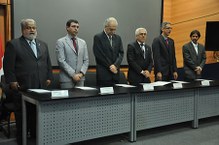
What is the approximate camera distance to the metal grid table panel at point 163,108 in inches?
123

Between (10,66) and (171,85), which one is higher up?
(10,66)

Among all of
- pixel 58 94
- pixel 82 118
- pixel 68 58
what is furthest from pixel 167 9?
pixel 58 94

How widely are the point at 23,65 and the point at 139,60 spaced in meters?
1.64

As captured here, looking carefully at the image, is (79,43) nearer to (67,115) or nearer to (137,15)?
(67,115)

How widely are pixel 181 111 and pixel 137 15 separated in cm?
270

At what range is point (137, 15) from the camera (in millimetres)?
→ 5523

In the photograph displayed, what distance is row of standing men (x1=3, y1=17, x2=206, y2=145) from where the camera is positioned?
2953 mm

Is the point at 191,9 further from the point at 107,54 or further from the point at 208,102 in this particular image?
the point at 107,54

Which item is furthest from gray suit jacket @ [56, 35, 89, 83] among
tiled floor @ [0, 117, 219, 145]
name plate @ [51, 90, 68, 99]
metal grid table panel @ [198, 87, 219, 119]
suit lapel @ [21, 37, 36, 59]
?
metal grid table panel @ [198, 87, 219, 119]

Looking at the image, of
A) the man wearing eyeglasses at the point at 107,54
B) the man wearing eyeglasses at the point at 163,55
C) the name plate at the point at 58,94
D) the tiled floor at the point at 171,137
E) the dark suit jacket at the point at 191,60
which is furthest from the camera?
the dark suit jacket at the point at 191,60

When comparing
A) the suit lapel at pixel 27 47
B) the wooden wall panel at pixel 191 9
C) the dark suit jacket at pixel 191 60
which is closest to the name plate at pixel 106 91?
the suit lapel at pixel 27 47

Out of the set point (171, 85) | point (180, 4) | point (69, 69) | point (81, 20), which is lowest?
point (171, 85)

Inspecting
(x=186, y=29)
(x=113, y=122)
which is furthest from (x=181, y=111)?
(x=186, y=29)

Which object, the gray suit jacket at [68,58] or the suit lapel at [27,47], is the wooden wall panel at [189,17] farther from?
the suit lapel at [27,47]
